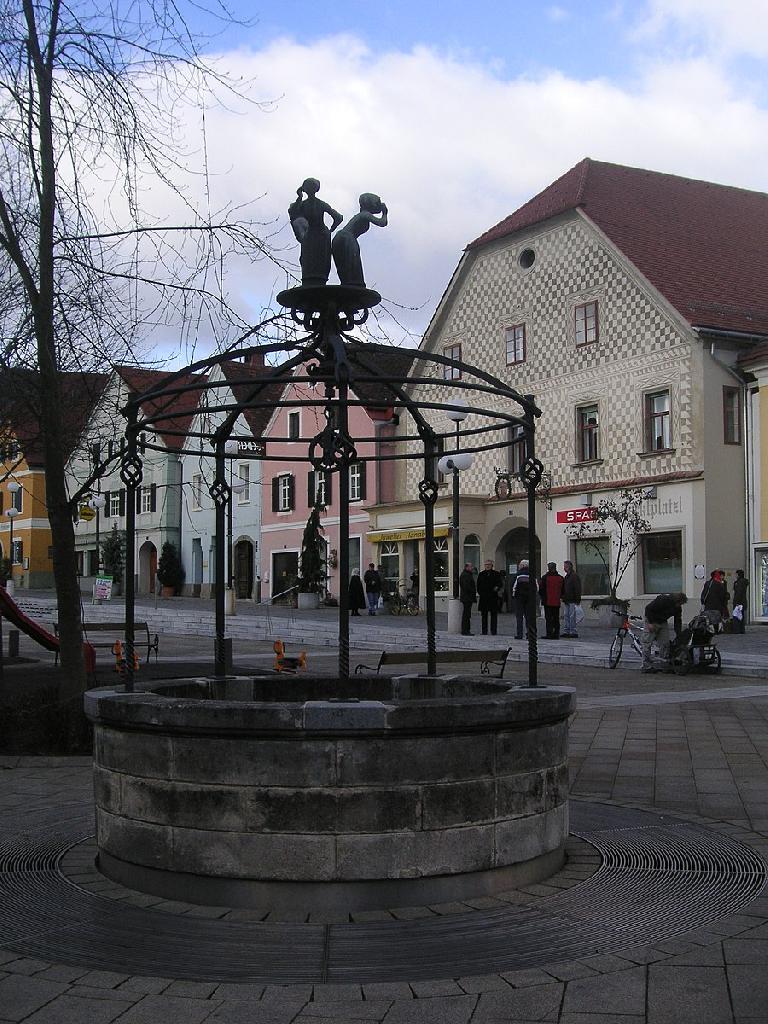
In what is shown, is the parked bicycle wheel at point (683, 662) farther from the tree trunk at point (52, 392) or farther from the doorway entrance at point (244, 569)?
the doorway entrance at point (244, 569)

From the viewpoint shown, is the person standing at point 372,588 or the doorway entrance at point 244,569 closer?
the person standing at point 372,588

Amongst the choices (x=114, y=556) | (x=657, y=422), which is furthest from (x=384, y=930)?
(x=114, y=556)

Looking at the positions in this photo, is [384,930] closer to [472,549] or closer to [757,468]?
[757,468]

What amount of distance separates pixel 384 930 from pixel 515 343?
3597cm

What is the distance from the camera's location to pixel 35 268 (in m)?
11.2

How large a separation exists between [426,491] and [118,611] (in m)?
33.1

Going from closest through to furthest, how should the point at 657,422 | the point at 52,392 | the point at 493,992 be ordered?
1. the point at 493,992
2. the point at 52,392
3. the point at 657,422

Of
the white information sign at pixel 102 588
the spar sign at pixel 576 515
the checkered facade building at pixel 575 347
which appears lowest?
the white information sign at pixel 102 588

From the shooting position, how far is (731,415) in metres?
33.6

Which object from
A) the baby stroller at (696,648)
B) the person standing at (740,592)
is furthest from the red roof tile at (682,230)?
the baby stroller at (696,648)

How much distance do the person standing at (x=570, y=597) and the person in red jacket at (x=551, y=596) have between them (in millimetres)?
769

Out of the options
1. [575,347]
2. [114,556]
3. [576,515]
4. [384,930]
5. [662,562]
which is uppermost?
[575,347]

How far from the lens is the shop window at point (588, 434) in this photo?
37000mm

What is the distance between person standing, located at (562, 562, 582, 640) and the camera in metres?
26.2
